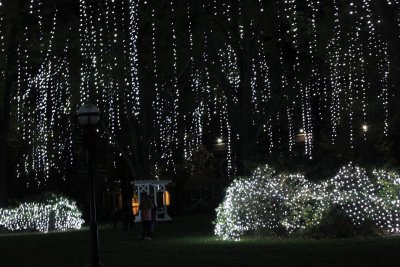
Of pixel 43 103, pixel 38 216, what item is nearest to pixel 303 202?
pixel 38 216

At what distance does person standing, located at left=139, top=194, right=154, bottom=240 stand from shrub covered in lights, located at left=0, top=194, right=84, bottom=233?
1200cm

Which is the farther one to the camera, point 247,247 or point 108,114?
point 108,114

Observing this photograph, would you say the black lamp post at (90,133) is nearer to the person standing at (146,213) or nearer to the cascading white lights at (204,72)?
the person standing at (146,213)

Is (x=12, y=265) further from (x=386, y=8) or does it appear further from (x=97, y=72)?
(x=97, y=72)

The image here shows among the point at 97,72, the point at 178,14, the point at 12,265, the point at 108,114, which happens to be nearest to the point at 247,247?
the point at 12,265

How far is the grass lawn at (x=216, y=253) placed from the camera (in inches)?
623

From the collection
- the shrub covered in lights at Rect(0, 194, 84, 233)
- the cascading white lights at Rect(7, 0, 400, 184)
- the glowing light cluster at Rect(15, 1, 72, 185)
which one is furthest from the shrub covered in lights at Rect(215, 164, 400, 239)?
the shrub covered in lights at Rect(0, 194, 84, 233)

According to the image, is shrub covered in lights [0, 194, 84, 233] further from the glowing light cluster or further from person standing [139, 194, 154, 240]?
person standing [139, 194, 154, 240]

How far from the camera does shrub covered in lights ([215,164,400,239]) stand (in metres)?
22.2

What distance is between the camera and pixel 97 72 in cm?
3531

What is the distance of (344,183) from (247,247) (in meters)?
4.30

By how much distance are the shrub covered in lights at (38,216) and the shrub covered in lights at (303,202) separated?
14.8m

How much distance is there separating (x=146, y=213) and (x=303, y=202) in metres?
5.46

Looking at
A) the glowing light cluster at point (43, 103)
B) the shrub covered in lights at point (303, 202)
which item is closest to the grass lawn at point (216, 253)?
the shrub covered in lights at point (303, 202)
